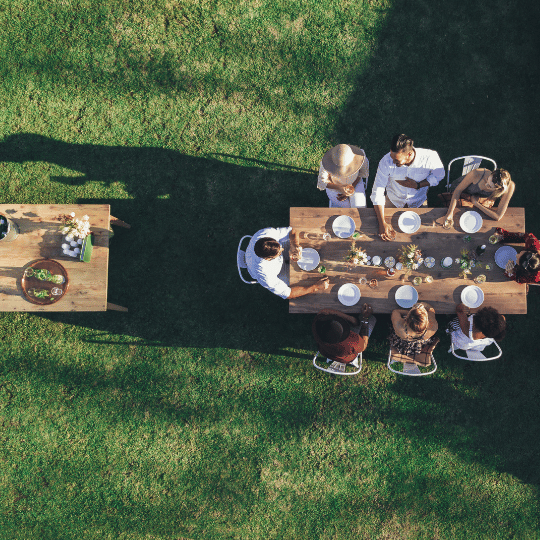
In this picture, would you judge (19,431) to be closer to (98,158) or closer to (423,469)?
(98,158)

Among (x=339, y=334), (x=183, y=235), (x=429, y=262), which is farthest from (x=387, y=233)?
(x=183, y=235)

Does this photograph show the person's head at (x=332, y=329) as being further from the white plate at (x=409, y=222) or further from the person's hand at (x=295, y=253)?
the white plate at (x=409, y=222)

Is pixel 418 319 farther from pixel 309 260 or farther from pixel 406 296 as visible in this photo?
pixel 309 260

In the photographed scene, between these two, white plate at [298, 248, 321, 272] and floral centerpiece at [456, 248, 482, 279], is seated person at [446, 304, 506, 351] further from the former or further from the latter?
white plate at [298, 248, 321, 272]

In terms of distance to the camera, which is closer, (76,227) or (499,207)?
(499,207)

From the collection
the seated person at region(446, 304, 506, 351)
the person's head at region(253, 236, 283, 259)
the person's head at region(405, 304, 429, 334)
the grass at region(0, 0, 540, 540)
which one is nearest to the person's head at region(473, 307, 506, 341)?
the seated person at region(446, 304, 506, 351)

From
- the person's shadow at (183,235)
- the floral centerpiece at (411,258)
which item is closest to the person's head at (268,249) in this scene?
the floral centerpiece at (411,258)

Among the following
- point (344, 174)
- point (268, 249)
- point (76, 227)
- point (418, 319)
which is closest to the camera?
point (268, 249)
